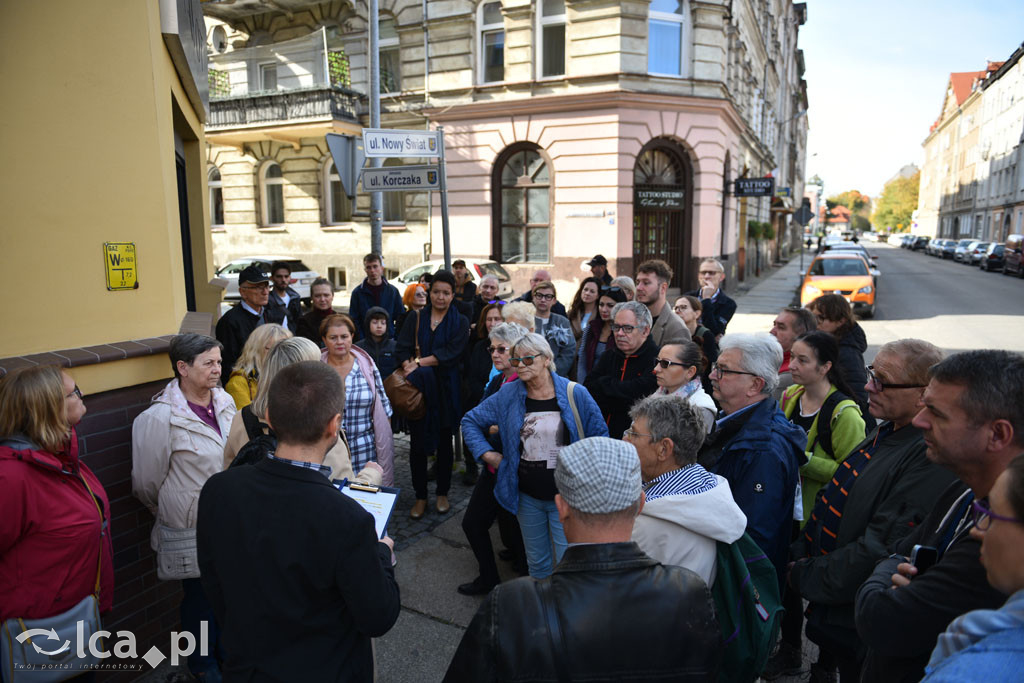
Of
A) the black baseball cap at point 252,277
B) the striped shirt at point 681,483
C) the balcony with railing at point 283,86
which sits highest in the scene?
the balcony with railing at point 283,86

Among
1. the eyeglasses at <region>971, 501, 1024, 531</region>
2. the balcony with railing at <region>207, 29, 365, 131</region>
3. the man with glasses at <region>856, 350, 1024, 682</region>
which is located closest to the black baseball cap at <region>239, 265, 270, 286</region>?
the man with glasses at <region>856, 350, 1024, 682</region>

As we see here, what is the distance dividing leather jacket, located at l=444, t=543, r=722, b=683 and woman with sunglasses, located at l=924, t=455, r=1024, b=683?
53cm

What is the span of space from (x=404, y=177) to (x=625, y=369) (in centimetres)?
382

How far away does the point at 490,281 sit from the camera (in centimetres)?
705

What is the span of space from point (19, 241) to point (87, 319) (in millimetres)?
504

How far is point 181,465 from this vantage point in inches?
121

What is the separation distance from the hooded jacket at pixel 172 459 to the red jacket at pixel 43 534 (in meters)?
0.46

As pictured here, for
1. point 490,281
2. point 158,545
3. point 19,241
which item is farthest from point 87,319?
point 490,281

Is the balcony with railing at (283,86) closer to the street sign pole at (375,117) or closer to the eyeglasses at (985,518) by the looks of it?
the street sign pole at (375,117)

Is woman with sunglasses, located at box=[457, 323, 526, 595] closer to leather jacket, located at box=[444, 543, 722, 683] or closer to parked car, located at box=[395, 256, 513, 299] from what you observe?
leather jacket, located at box=[444, 543, 722, 683]

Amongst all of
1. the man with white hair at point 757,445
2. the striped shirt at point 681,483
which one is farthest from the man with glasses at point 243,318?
the striped shirt at point 681,483

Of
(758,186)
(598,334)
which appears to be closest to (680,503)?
(598,334)

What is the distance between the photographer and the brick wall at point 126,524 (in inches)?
127

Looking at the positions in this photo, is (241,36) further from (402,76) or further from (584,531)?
(584,531)
